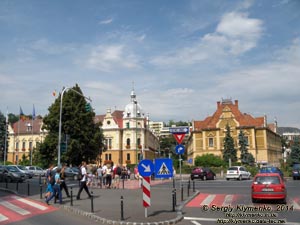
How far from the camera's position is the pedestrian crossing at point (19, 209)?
504 inches

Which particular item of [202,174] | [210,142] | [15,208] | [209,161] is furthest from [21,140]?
[15,208]

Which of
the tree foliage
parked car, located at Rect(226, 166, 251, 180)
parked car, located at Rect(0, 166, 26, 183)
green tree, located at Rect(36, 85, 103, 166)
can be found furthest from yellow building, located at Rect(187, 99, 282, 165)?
parked car, located at Rect(0, 166, 26, 183)

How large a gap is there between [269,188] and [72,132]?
37746 mm


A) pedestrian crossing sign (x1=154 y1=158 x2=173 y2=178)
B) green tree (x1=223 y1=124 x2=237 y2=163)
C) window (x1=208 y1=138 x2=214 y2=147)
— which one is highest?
window (x1=208 y1=138 x2=214 y2=147)

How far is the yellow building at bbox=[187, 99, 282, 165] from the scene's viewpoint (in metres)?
77.6

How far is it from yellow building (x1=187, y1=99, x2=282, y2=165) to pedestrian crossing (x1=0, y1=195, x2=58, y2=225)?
6451 centimetres

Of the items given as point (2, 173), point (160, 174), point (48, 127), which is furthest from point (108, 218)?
point (48, 127)

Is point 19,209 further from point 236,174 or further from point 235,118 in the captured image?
point 235,118

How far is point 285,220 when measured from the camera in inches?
463

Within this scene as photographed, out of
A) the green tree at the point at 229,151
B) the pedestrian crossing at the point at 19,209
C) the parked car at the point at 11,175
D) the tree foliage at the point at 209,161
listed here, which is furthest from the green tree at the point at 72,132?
the pedestrian crossing at the point at 19,209

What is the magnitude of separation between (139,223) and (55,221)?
3138 millimetres

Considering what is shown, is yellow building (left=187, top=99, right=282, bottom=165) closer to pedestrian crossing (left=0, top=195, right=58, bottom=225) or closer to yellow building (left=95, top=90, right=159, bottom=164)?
yellow building (left=95, top=90, right=159, bottom=164)

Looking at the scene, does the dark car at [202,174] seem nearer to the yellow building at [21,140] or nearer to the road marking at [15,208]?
the road marking at [15,208]

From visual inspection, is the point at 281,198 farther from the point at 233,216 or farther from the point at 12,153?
the point at 12,153
